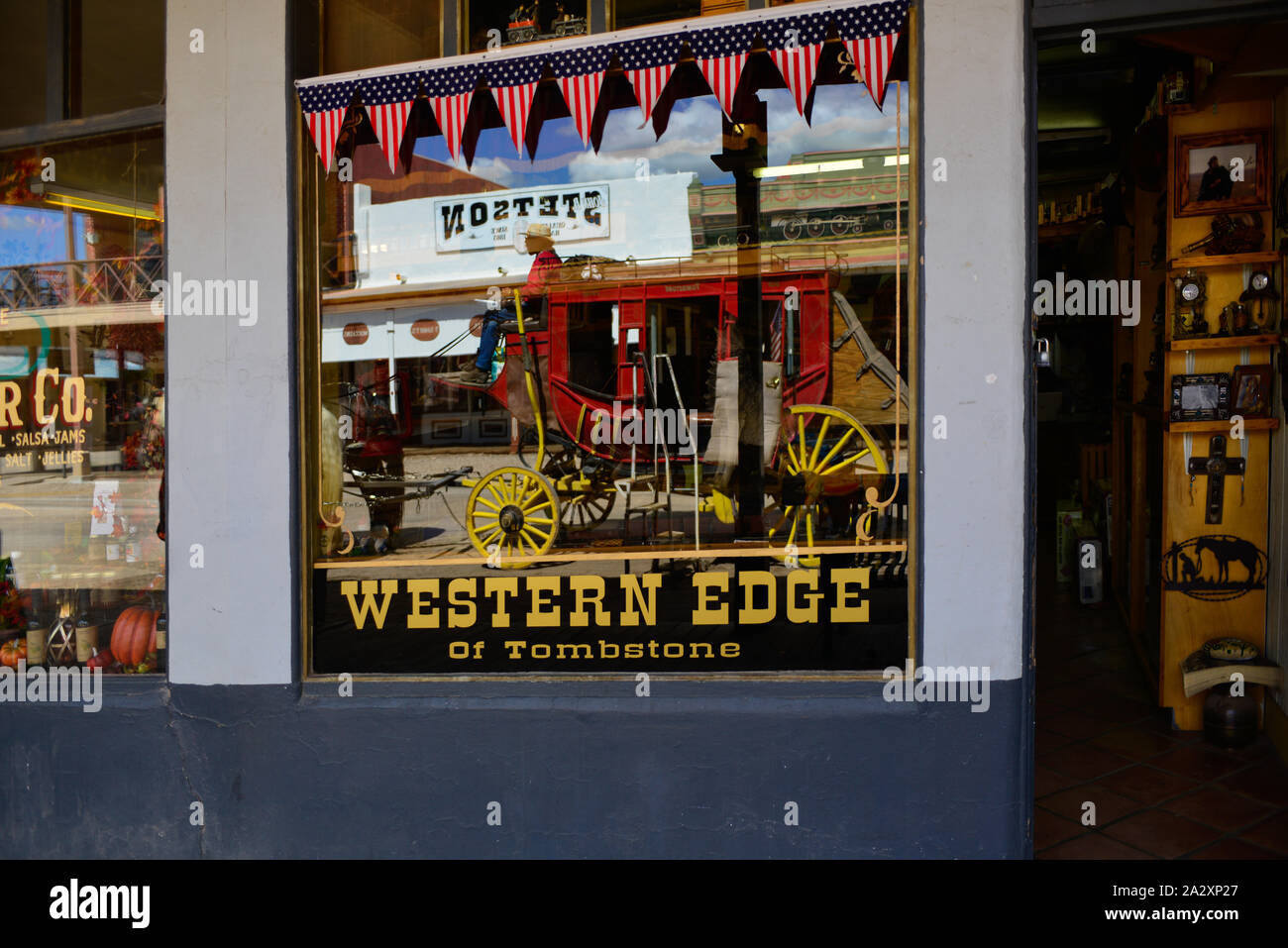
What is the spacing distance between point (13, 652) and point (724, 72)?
13.9ft

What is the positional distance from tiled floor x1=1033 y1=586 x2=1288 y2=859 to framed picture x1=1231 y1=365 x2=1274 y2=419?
1731mm

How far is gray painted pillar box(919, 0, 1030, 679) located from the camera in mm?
3494

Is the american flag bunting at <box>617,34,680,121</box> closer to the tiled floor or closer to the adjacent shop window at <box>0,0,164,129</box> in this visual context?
the adjacent shop window at <box>0,0,164,129</box>

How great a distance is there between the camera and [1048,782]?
4.69 m

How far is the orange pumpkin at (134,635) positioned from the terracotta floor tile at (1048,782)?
415 cm

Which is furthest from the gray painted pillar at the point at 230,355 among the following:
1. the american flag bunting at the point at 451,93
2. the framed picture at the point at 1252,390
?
the framed picture at the point at 1252,390

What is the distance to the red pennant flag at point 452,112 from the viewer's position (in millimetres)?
4105

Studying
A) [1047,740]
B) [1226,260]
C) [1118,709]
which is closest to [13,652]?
[1047,740]

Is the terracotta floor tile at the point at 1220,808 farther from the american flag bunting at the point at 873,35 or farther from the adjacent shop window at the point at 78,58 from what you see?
the adjacent shop window at the point at 78,58

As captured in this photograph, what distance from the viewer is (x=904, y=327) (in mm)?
3695

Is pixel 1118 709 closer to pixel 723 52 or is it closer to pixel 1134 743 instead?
pixel 1134 743

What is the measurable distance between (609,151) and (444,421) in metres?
1.37

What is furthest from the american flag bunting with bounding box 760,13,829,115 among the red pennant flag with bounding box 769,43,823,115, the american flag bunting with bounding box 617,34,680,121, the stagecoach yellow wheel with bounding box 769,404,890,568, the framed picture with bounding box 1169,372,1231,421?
the framed picture with bounding box 1169,372,1231,421
